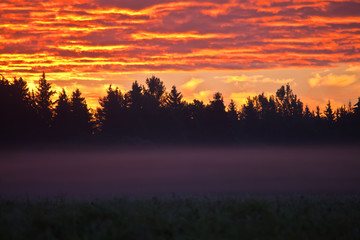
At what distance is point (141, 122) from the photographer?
322 ft

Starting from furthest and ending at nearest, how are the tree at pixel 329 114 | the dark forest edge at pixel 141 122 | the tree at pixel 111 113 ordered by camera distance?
the tree at pixel 329 114 < the tree at pixel 111 113 < the dark forest edge at pixel 141 122

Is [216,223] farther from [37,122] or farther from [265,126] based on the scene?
[265,126]

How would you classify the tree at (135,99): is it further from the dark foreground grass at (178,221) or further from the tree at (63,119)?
the dark foreground grass at (178,221)

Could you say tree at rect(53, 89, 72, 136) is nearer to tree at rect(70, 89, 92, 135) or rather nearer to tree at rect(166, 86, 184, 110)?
tree at rect(70, 89, 92, 135)

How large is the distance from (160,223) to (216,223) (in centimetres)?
137

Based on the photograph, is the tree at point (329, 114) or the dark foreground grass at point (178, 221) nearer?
the dark foreground grass at point (178, 221)

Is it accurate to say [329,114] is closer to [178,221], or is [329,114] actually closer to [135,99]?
[135,99]

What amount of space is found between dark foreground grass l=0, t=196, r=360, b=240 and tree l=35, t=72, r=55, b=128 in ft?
252

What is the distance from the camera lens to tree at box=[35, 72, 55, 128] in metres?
88.4

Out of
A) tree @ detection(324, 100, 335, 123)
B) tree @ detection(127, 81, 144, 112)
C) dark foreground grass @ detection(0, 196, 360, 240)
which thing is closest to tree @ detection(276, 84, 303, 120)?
tree @ detection(324, 100, 335, 123)

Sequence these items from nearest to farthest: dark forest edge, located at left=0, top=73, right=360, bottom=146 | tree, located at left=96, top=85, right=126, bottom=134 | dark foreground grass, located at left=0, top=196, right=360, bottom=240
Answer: dark foreground grass, located at left=0, top=196, right=360, bottom=240 < dark forest edge, located at left=0, top=73, right=360, bottom=146 < tree, located at left=96, top=85, right=126, bottom=134

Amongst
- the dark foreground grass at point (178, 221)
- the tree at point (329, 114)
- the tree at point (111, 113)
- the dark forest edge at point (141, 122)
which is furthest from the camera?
the tree at point (329, 114)

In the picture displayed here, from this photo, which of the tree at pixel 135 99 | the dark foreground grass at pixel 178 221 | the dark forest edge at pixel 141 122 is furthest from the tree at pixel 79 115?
the dark foreground grass at pixel 178 221

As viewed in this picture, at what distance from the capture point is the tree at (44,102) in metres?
88.4
